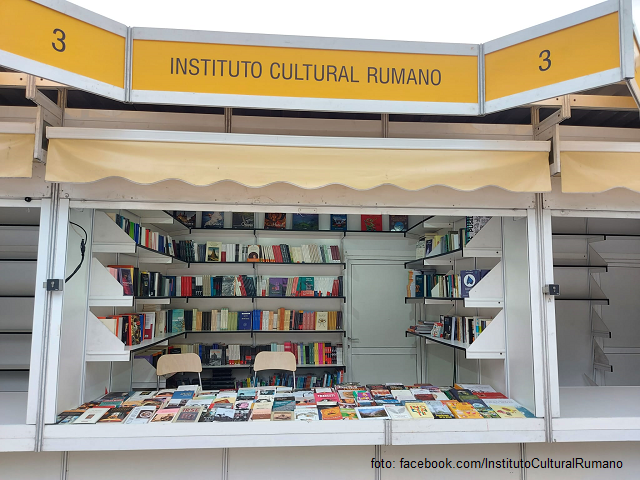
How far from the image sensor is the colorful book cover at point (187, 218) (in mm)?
5826

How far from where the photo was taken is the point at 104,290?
3438 millimetres

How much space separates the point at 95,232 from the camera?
3564 millimetres

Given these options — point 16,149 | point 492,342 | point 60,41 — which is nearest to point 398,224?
point 492,342

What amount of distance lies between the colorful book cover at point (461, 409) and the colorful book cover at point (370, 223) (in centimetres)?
336

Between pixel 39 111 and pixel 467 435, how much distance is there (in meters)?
3.48

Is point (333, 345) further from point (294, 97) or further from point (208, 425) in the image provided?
point (294, 97)

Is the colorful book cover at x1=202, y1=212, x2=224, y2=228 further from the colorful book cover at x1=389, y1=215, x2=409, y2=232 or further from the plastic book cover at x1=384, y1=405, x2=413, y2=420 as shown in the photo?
the plastic book cover at x1=384, y1=405, x2=413, y2=420

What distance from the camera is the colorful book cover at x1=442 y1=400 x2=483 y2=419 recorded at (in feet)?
10.2

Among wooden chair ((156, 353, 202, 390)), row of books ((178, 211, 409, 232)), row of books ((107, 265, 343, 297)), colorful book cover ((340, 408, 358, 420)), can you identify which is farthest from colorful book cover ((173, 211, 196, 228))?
colorful book cover ((340, 408, 358, 420))

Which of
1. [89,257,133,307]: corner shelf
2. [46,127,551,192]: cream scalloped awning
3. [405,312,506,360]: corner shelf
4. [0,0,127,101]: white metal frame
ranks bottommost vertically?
[405,312,506,360]: corner shelf

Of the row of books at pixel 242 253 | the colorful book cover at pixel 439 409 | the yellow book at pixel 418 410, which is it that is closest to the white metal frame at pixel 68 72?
the yellow book at pixel 418 410

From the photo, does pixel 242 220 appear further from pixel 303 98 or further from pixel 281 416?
pixel 303 98

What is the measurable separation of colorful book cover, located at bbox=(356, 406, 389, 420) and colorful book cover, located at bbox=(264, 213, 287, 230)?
3.35m

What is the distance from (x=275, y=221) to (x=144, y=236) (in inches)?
81.8
